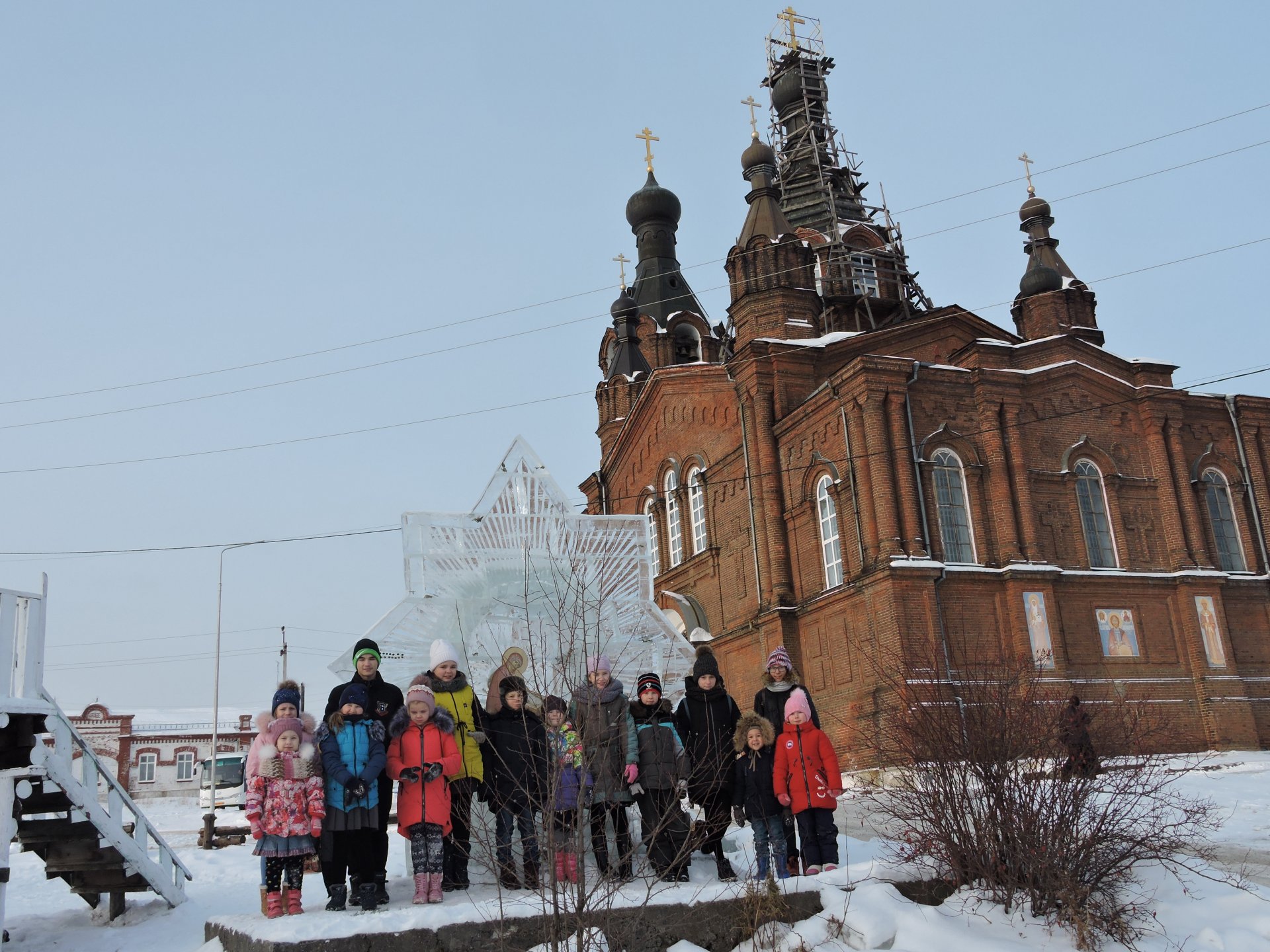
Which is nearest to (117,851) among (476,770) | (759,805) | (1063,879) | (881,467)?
(476,770)

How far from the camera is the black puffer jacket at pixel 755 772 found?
7.69m

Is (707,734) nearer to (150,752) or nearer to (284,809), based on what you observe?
(284,809)

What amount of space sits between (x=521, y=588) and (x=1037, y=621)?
12788mm

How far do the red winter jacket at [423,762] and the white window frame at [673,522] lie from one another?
19312 mm

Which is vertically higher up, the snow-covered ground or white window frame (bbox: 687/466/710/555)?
white window frame (bbox: 687/466/710/555)

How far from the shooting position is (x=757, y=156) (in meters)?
26.1

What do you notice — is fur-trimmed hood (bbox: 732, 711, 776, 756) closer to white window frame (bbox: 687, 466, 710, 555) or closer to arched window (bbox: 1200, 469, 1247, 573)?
white window frame (bbox: 687, 466, 710, 555)

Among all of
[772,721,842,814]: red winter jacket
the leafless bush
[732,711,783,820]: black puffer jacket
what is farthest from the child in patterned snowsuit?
the leafless bush

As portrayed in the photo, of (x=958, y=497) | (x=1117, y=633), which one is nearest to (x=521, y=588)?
(x=958, y=497)

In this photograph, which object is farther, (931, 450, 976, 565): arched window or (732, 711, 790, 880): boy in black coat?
(931, 450, 976, 565): arched window

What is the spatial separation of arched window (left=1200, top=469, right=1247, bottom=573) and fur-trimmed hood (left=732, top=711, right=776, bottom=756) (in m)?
18.1

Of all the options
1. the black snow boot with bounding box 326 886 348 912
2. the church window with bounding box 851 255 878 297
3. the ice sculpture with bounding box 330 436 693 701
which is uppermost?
the church window with bounding box 851 255 878 297

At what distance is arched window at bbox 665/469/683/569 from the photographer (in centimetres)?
2669

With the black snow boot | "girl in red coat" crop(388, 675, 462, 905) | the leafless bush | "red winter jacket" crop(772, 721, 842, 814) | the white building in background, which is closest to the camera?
the leafless bush
